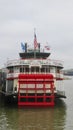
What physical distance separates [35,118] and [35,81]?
709 cm

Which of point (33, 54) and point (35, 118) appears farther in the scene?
point (33, 54)

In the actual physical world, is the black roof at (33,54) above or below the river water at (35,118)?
above

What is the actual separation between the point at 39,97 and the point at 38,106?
903 millimetres

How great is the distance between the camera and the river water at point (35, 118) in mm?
23812

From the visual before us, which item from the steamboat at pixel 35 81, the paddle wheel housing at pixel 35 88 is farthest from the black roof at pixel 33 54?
the paddle wheel housing at pixel 35 88

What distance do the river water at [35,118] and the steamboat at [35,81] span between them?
124 cm

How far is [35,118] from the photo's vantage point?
27.1 meters

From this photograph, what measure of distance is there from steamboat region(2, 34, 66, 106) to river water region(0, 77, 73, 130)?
48.7 inches

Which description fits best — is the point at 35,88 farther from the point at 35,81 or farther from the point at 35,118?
the point at 35,118

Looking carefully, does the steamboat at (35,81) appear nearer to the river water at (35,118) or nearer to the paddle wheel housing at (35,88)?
the paddle wheel housing at (35,88)

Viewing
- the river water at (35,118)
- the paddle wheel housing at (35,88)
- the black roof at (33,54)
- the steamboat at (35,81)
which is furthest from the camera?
the black roof at (33,54)

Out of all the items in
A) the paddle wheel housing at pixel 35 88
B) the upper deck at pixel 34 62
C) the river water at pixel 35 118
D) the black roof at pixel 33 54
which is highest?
the black roof at pixel 33 54

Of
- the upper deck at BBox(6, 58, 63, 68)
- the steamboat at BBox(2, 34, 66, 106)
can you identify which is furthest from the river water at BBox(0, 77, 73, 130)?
the upper deck at BBox(6, 58, 63, 68)

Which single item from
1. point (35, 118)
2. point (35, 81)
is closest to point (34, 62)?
point (35, 81)
